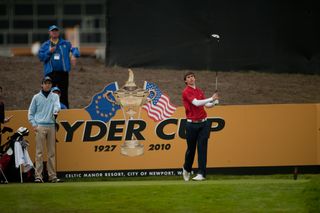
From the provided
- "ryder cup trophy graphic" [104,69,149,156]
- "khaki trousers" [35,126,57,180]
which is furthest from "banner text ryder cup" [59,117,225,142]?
"khaki trousers" [35,126,57,180]

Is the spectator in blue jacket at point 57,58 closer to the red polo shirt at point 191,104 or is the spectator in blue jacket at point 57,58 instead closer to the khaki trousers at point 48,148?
the khaki trousers at point 48,148

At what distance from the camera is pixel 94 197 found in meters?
15.0

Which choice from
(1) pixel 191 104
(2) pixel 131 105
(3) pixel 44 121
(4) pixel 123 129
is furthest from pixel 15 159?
(1) pixel 191 104

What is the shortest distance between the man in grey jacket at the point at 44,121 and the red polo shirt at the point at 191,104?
2.42m

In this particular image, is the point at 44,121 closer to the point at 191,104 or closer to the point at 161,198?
the point at 191,104

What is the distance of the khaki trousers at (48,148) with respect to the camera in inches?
711

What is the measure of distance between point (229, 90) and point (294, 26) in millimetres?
2084

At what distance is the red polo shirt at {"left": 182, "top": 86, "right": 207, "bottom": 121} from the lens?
1681 centimetres

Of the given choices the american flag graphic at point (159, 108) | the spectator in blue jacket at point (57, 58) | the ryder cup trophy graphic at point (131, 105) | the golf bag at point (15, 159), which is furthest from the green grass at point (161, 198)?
the spectator in blue jacket at point (57, 58)

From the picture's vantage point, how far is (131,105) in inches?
749

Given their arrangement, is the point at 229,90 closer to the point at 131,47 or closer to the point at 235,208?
the point at 131,47

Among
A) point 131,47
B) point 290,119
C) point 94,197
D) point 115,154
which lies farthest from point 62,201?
point 131,47

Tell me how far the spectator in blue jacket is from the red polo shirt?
3563 mm

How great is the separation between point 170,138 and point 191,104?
216 cm
